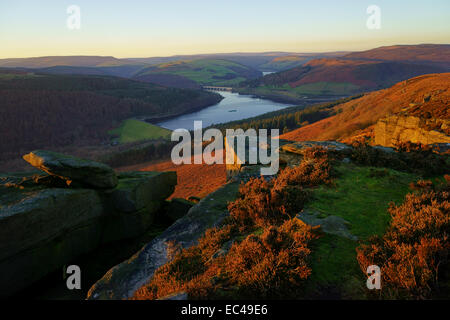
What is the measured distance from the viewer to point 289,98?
615ft

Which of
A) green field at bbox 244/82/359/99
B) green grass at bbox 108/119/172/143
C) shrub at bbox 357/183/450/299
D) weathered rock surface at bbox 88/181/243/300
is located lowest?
green grass at bbox 108/119/172/143

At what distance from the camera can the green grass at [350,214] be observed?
4234 mm

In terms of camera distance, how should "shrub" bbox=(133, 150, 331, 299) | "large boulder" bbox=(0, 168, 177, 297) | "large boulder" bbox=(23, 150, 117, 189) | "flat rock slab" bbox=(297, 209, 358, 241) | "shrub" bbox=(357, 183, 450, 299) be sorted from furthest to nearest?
"large boulder" bbox=(23, 150, 117, 189) → "large boulder" bbox=(0, 168, 177, 297) → "flat rock slab" bbox=(297, 209, 358, 241) → "shrub" bbox=(133, 150, 331, 299) → "shrub" bbox=(357, 183, 450, 299)

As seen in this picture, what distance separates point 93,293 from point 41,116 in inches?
5819

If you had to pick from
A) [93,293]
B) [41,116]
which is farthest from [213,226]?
[41,116]

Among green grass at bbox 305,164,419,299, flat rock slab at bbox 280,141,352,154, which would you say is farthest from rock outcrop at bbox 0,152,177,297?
green grass at bbox 305,164,419,299

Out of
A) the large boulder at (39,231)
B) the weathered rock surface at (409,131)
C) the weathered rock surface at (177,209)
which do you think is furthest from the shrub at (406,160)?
the large boulder at (39,231)

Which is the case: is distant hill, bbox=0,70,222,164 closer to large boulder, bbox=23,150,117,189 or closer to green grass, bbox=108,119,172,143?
green grass, bbox=108,119,172,143

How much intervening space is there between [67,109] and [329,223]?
535 ft

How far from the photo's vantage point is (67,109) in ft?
460

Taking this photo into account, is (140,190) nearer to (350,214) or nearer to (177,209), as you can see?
(177,209)

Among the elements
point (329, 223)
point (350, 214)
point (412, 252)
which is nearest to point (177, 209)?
point (329, 223)

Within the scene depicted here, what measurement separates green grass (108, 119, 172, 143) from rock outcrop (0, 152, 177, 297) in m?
85.0

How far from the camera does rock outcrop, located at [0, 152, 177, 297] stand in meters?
7.54
